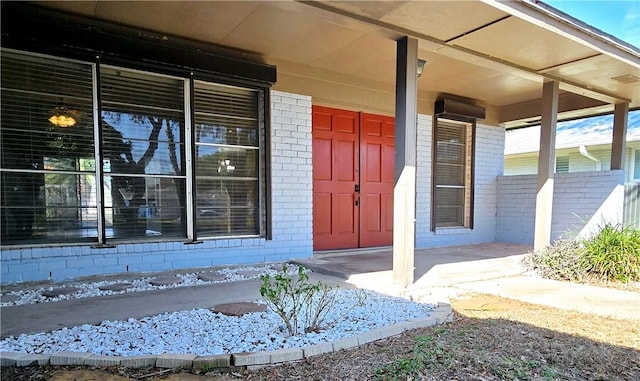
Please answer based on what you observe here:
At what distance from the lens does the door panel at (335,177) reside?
→ 5.06 metres

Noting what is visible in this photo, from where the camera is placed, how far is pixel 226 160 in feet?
14.4

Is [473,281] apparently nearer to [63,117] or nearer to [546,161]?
[546,161]

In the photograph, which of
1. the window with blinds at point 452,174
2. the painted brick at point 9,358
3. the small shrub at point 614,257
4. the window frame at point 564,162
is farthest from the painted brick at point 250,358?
the window frame at point 564,162

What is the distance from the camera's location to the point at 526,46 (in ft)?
11.7

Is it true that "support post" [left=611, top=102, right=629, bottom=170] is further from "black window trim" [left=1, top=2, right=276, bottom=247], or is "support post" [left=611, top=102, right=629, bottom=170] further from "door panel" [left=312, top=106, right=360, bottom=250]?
"black window trim" [left=1, top=2, right=276, bottom=247]

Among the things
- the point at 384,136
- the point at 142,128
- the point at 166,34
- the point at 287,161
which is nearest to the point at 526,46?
the point at 384,136

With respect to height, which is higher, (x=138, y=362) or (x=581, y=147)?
(x=581, y=147)

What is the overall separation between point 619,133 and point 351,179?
4.38 m

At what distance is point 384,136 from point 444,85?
126 centimetres

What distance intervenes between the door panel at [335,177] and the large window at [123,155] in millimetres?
900

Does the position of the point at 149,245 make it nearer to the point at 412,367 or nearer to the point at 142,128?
the point at 142,128

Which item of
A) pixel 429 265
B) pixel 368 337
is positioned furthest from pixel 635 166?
pixel 368 337

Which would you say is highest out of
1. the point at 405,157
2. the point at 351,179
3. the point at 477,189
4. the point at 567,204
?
the point at 405,157

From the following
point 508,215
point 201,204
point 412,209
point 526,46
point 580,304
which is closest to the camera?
point 580,304
